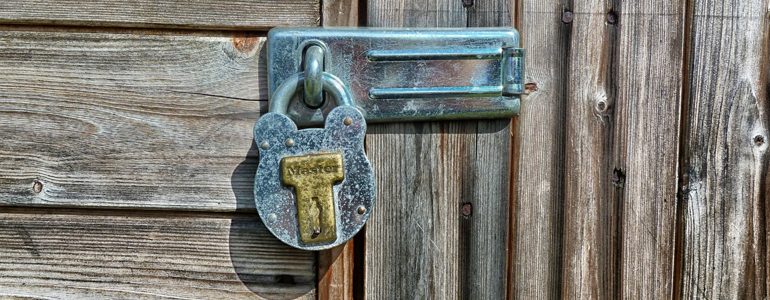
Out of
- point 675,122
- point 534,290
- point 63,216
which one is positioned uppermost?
point 675,122

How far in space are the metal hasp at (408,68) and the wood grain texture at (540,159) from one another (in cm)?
4

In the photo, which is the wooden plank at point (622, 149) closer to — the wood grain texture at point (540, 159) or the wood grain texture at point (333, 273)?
the wood grain texture at point (540, 159)

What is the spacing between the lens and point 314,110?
2.03ft

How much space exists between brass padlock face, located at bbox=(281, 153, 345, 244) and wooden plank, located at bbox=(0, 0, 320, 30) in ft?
0.64

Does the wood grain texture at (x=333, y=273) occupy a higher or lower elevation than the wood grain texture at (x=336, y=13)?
lower

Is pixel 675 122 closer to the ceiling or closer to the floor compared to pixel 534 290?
closer to the ceiling

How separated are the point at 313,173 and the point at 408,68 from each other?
0.18m

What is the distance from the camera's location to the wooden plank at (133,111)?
0.65 meters

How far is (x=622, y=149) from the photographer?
67cm

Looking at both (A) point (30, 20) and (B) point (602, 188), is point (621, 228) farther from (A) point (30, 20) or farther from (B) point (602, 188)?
(A) point (30, 20)

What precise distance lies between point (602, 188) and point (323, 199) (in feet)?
1.29

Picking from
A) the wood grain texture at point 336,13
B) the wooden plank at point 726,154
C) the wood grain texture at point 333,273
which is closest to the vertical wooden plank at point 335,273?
the wood grain texture at point 333,273

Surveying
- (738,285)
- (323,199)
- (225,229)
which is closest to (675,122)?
(738,285)

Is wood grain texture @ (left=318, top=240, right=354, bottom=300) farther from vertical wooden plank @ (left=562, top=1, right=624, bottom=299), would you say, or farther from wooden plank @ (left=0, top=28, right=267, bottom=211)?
vertical wooden plank @ (left=562, top=1, right=624, bottom=299)
